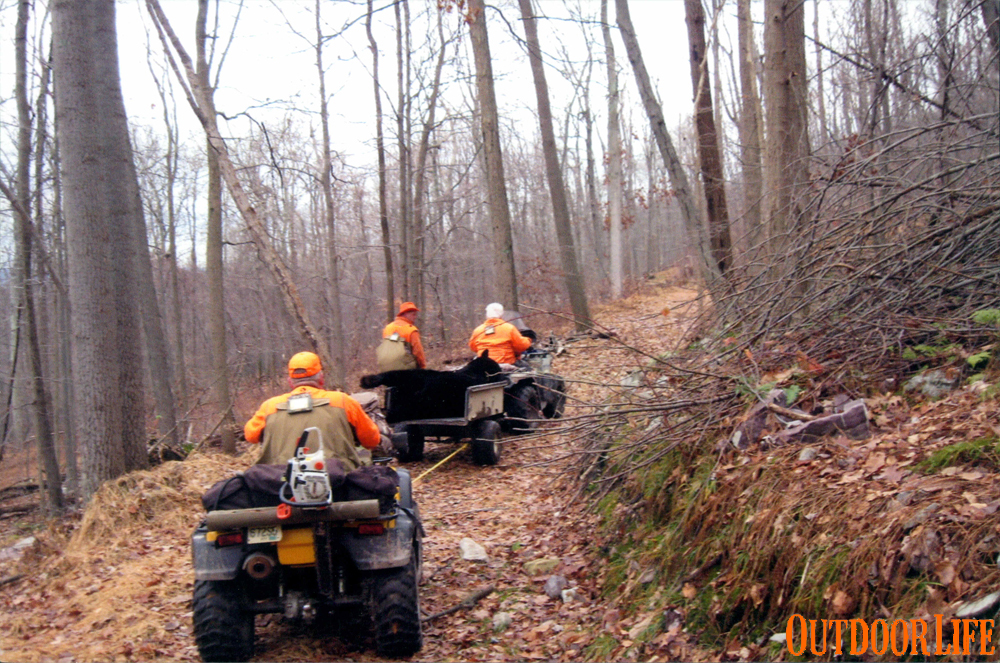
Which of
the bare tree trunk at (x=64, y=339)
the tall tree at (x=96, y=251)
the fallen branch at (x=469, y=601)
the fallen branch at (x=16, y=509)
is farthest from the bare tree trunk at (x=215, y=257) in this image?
the fallen branch at (x=469, y=601)

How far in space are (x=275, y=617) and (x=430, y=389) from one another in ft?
12.8

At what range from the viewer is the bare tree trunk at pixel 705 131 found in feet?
35.6

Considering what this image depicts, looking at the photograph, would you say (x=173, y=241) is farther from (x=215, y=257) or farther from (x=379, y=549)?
(x=379, y=549)

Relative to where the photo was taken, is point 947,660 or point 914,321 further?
point 914,321

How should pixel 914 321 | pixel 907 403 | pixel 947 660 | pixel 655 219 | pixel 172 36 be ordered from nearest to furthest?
1. pixel 947 660
2. pixel 907 403
3. pixel 914 321
4. pixel 172 36
5. pixel 655 219

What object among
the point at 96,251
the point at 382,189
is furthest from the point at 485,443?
the point at 382,189

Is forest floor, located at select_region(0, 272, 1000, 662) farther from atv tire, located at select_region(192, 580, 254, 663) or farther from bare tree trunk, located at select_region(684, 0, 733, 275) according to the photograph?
bare tree trunk, located at select_region(684, 0, 733, 275)

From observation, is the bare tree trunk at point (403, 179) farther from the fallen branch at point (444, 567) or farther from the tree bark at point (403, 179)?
the fallen branch at point (444, 567)

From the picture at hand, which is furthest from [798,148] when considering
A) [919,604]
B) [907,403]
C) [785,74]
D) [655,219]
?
[655,219]

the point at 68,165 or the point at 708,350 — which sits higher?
the point at 68,165

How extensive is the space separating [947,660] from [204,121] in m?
11.7

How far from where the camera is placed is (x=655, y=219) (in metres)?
50.3

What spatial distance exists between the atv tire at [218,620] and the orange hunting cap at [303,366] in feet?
4.55

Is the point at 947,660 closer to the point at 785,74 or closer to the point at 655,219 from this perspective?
the point at 785,74
